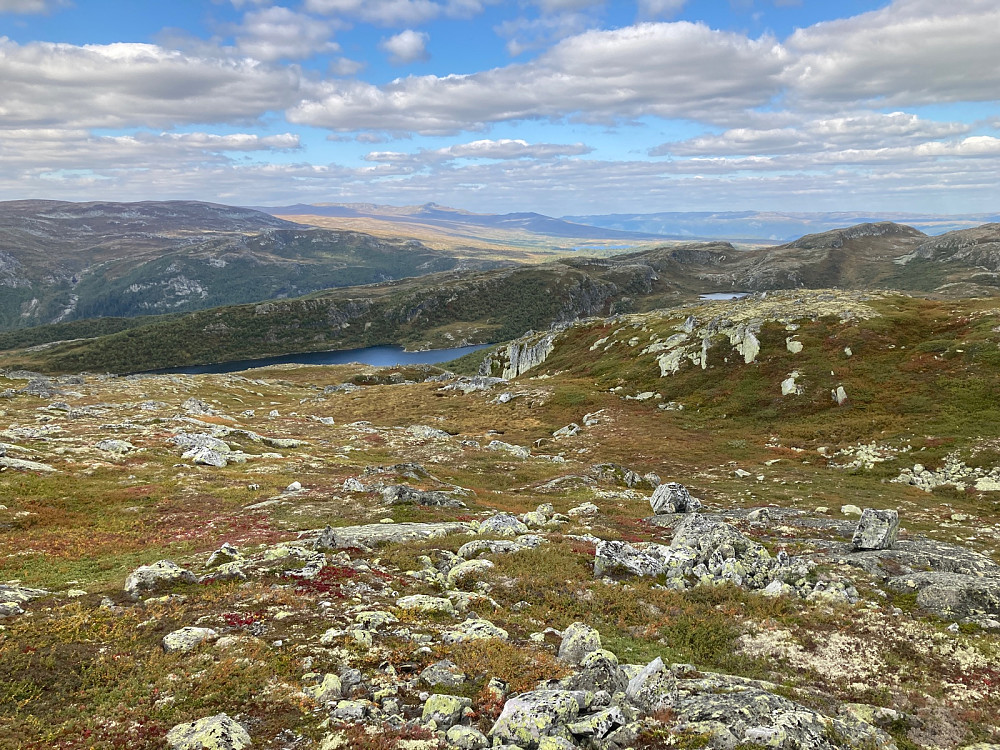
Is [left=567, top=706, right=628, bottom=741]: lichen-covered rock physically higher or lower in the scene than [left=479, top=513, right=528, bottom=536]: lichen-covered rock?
higher

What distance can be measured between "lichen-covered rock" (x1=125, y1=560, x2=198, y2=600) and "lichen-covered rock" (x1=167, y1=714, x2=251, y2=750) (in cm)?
938

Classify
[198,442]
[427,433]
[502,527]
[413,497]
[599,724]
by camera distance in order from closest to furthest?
1. [599,724]
2. [502,527]
3. [413,497]
4. [198,442]
5. [427,433]

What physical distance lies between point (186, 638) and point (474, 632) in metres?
9.25

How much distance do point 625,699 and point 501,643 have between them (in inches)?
178

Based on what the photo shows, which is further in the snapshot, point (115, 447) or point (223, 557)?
point (115, 447)

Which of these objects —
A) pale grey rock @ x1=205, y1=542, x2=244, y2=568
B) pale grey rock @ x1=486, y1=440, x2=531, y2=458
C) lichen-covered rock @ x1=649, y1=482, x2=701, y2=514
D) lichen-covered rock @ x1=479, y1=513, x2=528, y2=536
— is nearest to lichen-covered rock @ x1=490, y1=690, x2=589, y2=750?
pale grey rock @ x1=205, y1=542, x2=244, y2=568

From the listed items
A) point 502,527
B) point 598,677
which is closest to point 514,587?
point 502,527

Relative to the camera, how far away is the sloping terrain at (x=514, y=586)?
1280cm

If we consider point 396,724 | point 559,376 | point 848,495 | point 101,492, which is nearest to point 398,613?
point 396,724

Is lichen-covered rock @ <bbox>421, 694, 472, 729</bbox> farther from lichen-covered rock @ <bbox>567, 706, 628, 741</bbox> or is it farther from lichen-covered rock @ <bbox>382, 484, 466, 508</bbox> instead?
lichen-covered rock @ <bbox>382, 484, 466, 508</bbox>

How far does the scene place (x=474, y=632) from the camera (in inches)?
691

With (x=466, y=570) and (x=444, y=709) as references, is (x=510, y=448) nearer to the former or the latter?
(x=466, y=570)

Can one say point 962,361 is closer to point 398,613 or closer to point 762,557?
point 762,557

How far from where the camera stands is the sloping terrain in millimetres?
12797
